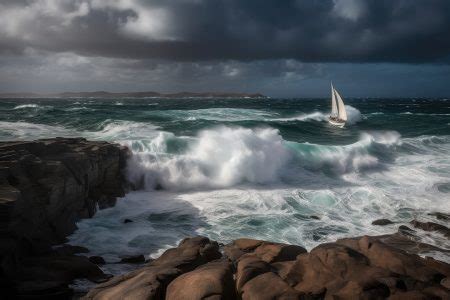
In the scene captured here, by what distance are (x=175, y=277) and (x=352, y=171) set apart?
16.8 meters

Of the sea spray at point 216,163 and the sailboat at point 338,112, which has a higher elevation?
the sailboat at point 338,112

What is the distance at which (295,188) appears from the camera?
17.2 m

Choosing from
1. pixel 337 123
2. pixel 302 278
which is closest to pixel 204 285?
pixel 302 278

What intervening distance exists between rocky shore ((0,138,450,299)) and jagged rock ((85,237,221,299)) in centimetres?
2

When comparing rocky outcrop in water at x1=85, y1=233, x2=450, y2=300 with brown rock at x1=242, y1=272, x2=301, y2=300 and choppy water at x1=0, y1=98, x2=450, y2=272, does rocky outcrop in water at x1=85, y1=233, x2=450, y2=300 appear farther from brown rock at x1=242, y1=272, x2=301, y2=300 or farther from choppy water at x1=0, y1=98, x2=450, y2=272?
choppy water at x1=0, y1=98, x2=450, y2=272

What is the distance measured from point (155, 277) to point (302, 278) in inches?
102

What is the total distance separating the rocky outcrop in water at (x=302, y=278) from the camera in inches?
236

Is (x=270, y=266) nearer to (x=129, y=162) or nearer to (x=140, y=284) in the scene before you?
(x=140, y=284)

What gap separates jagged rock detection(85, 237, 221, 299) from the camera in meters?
6.19

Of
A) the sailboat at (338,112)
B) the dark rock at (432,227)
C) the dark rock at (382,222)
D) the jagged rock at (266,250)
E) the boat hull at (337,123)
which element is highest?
the sailboat at (338,112)

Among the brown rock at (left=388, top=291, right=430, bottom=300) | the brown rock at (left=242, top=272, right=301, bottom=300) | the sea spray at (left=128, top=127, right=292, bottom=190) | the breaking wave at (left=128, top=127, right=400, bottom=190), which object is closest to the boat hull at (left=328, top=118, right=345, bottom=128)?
the breaking wave at (left=128, top=127, right=400, bottom=190)

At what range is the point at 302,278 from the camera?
669 cm

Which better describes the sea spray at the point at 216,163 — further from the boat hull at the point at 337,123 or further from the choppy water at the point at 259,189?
the boat hull at the point at 337,123

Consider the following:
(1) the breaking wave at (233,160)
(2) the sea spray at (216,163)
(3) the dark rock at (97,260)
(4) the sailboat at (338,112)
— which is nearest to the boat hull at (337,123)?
(4) the sailboat at (338,112)
